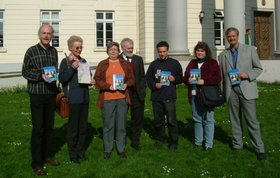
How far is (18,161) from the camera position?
6.57 metres

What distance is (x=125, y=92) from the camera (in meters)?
6.84

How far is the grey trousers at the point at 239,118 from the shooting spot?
21.9 feet

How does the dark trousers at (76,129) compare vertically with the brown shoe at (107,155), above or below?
above

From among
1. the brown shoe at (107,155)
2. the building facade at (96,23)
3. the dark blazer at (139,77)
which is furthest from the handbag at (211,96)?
the building facade at (96,23)

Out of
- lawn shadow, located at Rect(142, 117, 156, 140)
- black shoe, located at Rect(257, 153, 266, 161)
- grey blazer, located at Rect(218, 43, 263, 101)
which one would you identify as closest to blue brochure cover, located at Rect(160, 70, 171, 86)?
grey blazer, located at Rect(218, 43, 263, 101)

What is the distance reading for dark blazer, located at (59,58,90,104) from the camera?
6.27 m

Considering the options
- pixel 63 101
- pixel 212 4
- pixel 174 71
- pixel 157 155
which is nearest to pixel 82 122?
pixel 63 101

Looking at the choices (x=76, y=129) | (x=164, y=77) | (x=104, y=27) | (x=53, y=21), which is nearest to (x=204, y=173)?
(x=164, y=77)

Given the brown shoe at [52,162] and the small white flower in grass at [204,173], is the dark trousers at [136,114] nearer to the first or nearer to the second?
the brown shoe at [52,162]

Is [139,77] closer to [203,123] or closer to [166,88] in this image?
[166,88]

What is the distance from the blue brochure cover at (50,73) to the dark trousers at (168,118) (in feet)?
7.16

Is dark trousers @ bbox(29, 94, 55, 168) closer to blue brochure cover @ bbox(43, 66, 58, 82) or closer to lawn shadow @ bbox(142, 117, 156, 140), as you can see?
blue brochure cover @ bbox(43, 66, 58, 82)

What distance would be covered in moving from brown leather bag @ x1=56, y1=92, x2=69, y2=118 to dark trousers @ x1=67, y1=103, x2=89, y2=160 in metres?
0.11

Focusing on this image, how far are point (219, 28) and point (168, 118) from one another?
A: 16.8 metres
